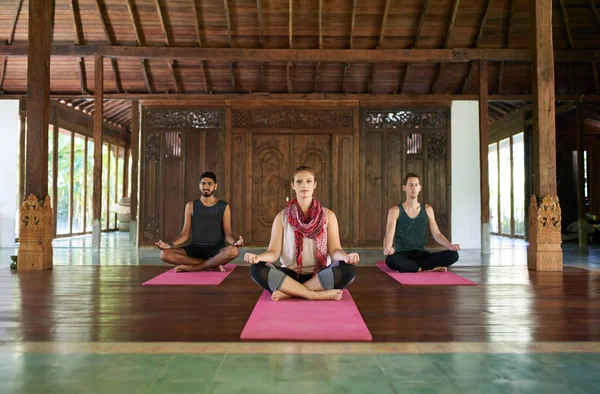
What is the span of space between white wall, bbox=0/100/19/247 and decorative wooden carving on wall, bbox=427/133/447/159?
754 cm

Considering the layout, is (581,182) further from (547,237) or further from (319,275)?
(319,275)

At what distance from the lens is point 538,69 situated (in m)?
5.16

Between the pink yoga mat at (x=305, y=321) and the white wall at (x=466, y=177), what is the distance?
628cm

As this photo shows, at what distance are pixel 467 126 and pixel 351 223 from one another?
9.04 feet

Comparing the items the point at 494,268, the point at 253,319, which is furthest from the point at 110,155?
the point at 253,319

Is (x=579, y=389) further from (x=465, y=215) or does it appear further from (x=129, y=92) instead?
(x=129, y=92)

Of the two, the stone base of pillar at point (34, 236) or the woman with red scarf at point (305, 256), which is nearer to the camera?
the woman with red scarf at point (305, 256)

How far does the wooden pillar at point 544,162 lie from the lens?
5.07 meters

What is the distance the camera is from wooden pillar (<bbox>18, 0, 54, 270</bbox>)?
5.02 metres

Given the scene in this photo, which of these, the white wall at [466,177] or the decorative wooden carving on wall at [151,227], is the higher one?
the white wall at [466,177]

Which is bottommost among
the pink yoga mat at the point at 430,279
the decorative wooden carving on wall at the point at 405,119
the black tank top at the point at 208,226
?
the pink yoga mat at the point at 430,279

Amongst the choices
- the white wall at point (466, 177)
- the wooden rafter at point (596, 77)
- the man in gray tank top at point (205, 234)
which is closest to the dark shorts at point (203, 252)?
the man in gray tank top at point (205, 234)

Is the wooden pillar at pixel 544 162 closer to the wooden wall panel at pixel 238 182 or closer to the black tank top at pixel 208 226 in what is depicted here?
the black tank top at pixel 208 226

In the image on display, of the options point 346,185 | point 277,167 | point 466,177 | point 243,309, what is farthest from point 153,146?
point 243,309
